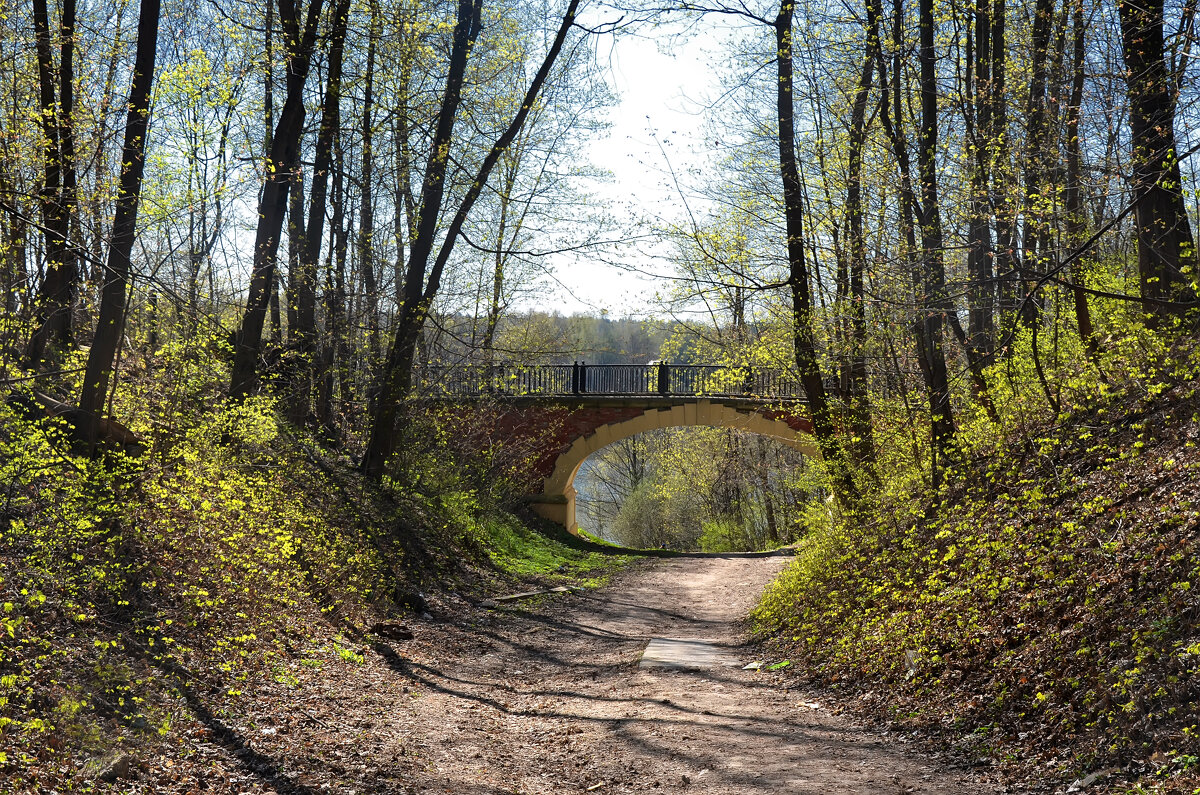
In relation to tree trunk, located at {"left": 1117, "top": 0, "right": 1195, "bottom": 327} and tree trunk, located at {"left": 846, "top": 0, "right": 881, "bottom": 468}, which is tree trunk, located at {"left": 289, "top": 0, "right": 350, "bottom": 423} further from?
tree trunk, located at {"left": 1117, "top": 0, "right": 1195, "bottom": 327}

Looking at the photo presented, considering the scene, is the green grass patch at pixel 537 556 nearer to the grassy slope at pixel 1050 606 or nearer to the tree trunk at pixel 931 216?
the grassy slope at pixel 1050 606

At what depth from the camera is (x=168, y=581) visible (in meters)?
5.77

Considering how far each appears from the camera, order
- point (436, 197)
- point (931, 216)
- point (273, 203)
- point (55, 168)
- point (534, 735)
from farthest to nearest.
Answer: point (436, 197) < point (273, 203) < point (931, 216) < point (55, 168) < point (534, 735)

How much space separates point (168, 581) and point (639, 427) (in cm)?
1580

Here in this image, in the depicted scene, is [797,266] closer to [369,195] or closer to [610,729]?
[610,729]

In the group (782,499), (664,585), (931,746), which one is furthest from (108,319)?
(782,499)

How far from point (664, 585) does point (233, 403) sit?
24.5ft

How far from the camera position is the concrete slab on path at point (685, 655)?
6.96 meters

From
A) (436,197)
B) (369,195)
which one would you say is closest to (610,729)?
(436,197)

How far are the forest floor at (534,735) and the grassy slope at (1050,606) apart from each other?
1.42 ft

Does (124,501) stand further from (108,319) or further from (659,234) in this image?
(659,234)

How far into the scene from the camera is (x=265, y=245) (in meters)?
9.53

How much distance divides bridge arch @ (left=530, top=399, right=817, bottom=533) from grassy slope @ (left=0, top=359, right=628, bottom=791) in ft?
35.6

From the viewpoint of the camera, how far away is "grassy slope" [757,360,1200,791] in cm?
366
